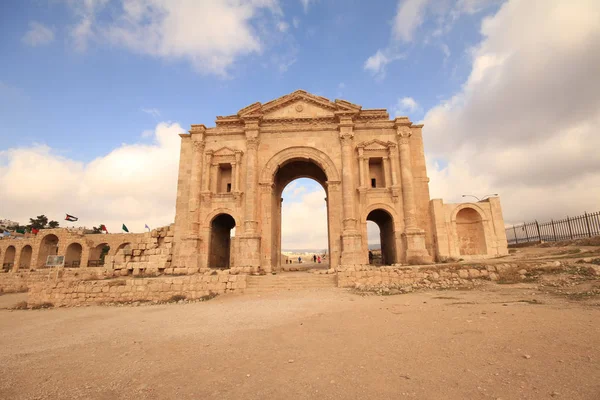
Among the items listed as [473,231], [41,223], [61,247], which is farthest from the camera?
[41,223]

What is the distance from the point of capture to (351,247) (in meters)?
17.0

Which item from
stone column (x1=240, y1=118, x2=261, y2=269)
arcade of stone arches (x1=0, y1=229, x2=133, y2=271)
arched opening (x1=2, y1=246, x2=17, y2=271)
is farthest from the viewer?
arched opening (x1=2, y1=246, x2=17, y2=271)

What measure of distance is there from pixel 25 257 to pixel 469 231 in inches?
1805

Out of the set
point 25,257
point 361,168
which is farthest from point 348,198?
point 25,257

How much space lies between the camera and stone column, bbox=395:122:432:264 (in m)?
17.0

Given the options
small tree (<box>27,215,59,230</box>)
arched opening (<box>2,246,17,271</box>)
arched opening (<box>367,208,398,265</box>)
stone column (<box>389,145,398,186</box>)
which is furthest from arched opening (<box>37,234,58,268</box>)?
stone column (<box>389,145,398,186</box>)

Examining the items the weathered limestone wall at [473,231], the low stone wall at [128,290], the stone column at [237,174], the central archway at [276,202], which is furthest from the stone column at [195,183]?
the weathered limestone wall at [473,231]

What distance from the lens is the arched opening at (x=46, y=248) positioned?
32.2 meters

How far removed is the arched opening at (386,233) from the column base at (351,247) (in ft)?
8.96

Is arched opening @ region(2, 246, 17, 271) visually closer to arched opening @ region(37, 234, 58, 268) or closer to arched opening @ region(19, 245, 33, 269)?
arched opening @ region(19, 245, 33, 269)

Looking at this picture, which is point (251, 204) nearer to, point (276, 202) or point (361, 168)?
point (276, 202)

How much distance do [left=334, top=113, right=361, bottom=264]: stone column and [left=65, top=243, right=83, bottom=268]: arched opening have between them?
3208 centimetres

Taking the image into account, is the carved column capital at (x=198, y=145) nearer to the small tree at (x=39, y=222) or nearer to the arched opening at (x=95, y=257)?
the arched opening at (x=95, y=257)

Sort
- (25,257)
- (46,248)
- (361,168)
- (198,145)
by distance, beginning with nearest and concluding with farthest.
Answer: (361,168)
(198,145)
(46,248)
(25,257)
